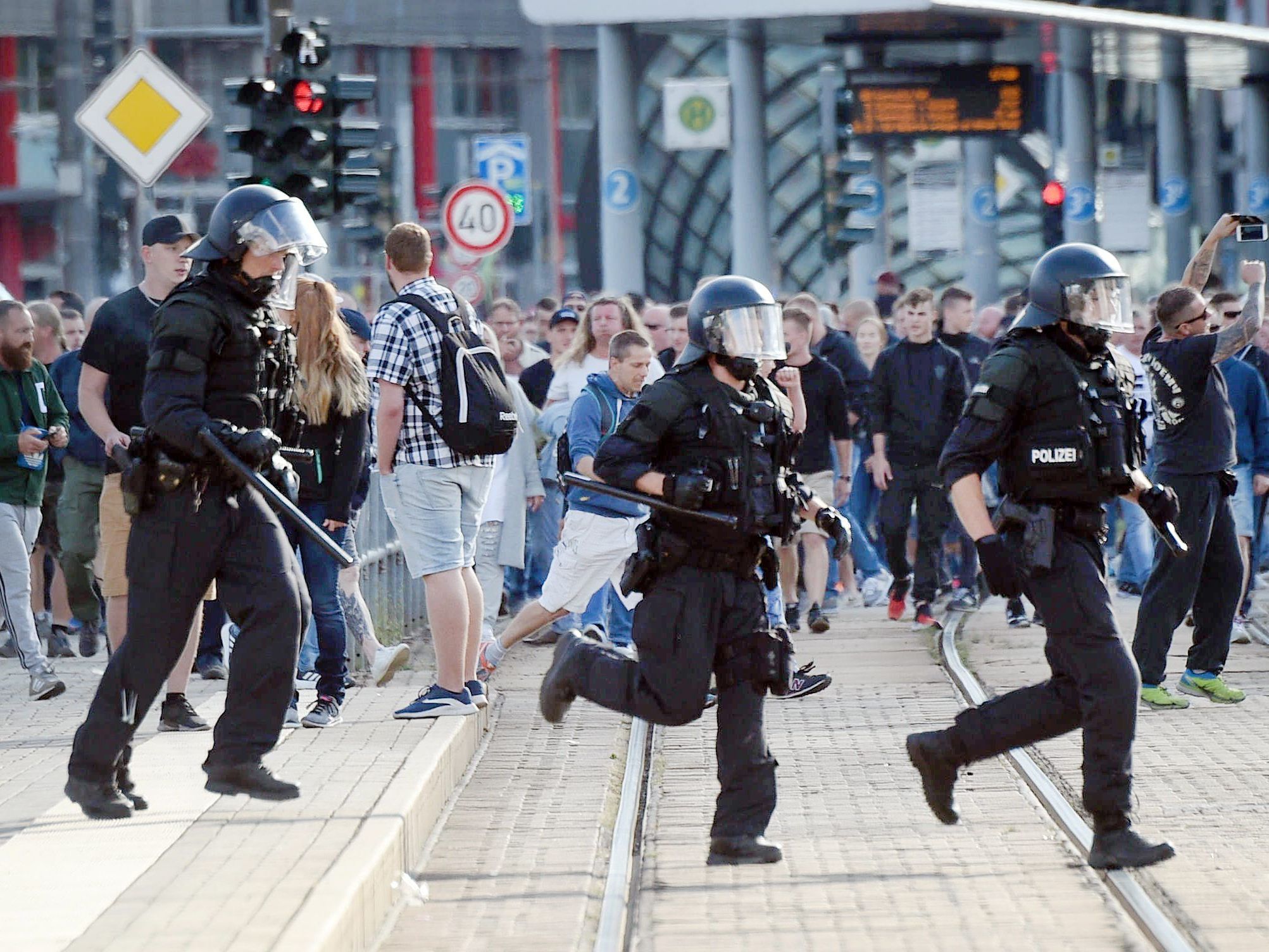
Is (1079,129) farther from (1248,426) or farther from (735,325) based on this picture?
(735,325)

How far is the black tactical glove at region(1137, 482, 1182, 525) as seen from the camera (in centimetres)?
720

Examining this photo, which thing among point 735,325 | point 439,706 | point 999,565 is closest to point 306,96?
point 439,706

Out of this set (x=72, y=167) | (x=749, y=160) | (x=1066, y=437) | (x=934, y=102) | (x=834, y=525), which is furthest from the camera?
(x=72, y=167)

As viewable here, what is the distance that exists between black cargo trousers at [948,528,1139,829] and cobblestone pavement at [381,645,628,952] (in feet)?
4.62

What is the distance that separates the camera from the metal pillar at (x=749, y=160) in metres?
29.1

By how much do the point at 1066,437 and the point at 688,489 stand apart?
3.67 ft

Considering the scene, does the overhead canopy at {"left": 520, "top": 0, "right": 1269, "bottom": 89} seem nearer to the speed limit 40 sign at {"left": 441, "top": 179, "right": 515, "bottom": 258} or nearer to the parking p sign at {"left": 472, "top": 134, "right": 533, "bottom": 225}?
the parking p sign at {"left": 472, "top": 134, "right": 533, "bottom": 225}

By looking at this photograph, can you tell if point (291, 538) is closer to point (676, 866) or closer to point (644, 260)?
point (676, 866)

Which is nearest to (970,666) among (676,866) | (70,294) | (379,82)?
(676,866)

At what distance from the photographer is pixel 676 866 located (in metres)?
7.16

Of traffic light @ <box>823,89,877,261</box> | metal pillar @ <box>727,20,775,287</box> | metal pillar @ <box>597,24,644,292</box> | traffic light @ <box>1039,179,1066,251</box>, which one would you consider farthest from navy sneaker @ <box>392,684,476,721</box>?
traffic light @ <box>1039,179,1066,251</box>

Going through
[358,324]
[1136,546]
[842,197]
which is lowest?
[1136,546]

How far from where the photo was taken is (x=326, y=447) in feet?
31.6

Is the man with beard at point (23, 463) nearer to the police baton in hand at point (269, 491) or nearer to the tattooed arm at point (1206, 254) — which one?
the police baton in hand at point (269, 491)
